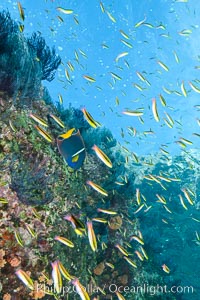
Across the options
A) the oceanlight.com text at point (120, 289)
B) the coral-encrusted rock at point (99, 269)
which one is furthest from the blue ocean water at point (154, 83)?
the coral-encrusted rock at point (99, 269)

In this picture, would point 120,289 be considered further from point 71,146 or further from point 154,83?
point 154,83

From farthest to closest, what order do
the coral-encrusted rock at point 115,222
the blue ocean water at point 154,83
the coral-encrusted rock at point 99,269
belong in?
the blue ocean water at point 154,83
the coral-encrusted rock at point 115,222
the coral-encrusted rock at point 99,269

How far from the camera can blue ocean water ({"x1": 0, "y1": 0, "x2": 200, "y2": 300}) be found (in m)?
10.1

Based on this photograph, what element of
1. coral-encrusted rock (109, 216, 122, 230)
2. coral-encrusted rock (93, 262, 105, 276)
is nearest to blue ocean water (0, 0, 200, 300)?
coral-encrusted rock (109, 216, 122, 230)

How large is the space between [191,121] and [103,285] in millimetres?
43611

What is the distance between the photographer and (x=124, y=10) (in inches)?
1428

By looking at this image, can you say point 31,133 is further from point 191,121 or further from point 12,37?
point 191,121

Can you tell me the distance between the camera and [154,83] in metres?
46.9

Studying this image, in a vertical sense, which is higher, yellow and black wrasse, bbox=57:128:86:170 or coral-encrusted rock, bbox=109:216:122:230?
yellow and black wrasse, bbox=57:128:86:170

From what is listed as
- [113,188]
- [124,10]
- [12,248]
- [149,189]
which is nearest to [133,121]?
[124,10]

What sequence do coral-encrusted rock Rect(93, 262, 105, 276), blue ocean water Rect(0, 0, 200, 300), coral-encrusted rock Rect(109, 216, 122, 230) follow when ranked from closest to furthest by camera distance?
1. coral-encrusted rock Rect(93, 262, 105, 276)
2. coral-encrusted rock Rect(109, 216, 122, 230)
3. blue ocean water Rect(0, 0, 200, 300)

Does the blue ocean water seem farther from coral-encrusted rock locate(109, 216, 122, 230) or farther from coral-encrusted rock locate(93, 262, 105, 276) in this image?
coral-encrusted rock locate(93, 262, 105, 276)

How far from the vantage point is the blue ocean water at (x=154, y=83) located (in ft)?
33.1

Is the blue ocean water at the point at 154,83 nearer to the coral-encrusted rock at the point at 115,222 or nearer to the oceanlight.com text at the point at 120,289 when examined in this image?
the oceanlight.com text at the point at 120,289
